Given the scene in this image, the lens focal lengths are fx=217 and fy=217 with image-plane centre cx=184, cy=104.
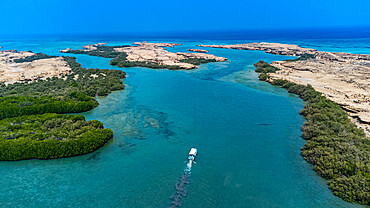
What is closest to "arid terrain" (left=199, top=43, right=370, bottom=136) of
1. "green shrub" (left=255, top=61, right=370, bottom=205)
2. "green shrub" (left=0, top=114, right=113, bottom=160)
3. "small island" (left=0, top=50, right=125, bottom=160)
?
"green shrub" (left=255, top=61, right=370, bottom=205)

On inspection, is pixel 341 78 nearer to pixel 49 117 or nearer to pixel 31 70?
pixel 49 117

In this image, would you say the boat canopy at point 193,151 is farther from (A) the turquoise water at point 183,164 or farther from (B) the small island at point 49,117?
(B) the small island at point 49,117

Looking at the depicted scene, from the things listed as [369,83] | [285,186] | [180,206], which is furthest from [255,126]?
[369,83]

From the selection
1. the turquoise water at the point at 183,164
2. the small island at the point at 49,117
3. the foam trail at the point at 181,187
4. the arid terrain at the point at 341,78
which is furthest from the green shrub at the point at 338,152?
the small island at the point at 49,117

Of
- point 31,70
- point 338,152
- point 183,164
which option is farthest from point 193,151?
point 31,70

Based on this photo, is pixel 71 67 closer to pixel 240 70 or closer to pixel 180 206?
pixel 240 70

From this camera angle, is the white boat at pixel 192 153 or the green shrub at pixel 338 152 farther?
the white boat at pixel 192 153
